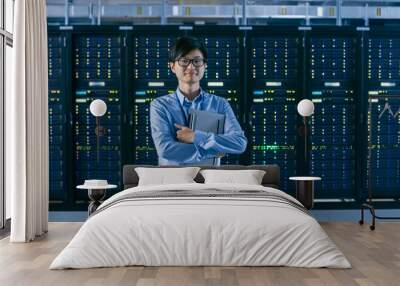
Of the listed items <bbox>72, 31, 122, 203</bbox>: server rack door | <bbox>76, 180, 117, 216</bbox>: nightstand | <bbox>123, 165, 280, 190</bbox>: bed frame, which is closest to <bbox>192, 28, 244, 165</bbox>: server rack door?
<bbox>123, 165, 280, 190</bbox>: bed frame

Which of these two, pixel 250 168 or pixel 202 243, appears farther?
pixel 250 168

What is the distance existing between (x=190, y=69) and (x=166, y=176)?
1.50m

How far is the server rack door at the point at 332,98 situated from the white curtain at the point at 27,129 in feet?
10.4

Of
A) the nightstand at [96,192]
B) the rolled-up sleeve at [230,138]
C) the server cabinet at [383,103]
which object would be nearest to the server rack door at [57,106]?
the nightstand at [96,192]

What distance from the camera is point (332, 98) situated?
686 centimetres

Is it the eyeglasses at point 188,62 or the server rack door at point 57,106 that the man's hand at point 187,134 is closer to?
the eyeglasses at point 188,62

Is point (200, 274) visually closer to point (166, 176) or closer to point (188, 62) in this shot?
point (166, 176)

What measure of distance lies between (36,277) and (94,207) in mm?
2518

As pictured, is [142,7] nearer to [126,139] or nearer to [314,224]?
[126,139]

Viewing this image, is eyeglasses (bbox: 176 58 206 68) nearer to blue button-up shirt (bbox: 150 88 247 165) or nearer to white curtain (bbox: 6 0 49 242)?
blue button-up shirt (bbox: 150 88 247 165)

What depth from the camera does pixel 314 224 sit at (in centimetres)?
421

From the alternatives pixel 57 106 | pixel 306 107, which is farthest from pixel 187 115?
pixel 57 106

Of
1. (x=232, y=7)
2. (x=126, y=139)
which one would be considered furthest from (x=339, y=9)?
(x=126, y=139)

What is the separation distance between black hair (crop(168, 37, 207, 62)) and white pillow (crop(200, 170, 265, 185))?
1562 millimetres
